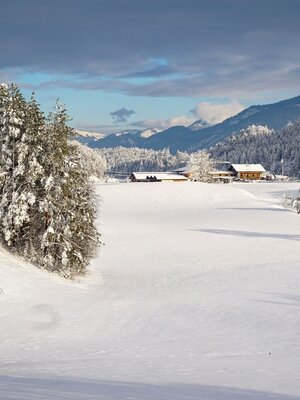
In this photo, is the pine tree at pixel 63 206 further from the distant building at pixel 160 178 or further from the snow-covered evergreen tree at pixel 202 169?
the distant building at pixel 160 178

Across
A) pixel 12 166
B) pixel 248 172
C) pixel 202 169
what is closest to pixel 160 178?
pixel 202 169

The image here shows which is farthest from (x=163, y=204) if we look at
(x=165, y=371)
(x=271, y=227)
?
(x=165, y=371)

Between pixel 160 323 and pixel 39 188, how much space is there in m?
13.4

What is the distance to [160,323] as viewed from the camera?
22094 mm

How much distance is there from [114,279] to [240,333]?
665 inches

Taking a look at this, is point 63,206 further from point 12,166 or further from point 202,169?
point 202,169

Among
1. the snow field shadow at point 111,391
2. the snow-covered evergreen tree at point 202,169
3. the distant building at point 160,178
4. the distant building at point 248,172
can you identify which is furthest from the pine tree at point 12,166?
the distant building at point 248,172

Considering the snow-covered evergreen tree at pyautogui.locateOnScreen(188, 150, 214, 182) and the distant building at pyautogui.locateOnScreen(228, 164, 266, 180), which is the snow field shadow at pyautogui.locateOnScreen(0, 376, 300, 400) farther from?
the distant building at pyautogui.locateOnScreen(228, 164, 266, 180)

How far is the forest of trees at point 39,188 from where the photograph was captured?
30688 millimetres

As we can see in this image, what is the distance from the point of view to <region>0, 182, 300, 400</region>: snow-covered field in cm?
1152

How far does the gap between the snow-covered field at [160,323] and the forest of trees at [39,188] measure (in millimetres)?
1534

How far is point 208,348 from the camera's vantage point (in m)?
17.2

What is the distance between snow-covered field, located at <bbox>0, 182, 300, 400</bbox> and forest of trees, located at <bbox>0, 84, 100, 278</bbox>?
153 centimetres

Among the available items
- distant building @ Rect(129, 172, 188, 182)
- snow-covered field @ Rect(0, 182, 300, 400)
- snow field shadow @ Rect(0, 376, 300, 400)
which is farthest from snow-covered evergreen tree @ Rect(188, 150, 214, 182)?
snow field shadow @ Rect(0, 376, 300, 400)
